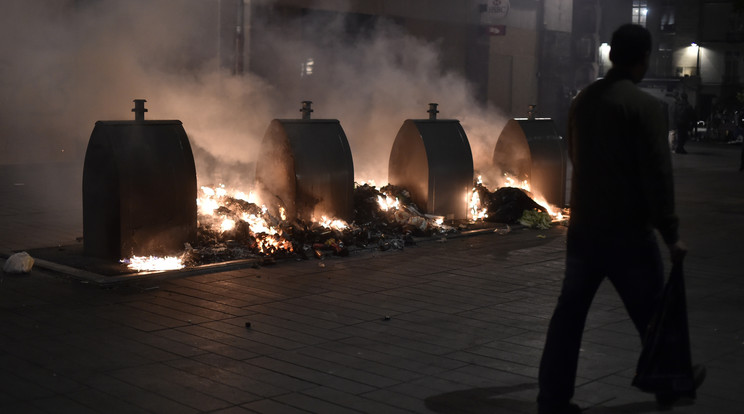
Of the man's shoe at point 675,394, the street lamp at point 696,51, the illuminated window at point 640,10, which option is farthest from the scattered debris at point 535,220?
the illuminated window at point 640,10

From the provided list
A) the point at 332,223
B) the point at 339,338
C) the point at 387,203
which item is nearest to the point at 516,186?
the point at 387,203

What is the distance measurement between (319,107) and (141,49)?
3312 millimetres

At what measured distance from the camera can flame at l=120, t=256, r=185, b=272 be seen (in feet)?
23.6

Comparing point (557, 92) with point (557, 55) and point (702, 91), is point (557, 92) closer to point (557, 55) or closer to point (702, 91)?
point (557, 55)

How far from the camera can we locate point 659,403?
4059 mm

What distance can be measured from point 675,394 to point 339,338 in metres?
2.08

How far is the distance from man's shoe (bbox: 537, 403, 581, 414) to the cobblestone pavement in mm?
187

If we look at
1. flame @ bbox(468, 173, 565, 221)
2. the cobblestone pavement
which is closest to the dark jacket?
the cobblestone pavement

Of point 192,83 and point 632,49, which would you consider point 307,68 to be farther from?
point 632,49

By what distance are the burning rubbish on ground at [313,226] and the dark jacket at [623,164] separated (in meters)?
4.25

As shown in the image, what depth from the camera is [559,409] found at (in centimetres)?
393

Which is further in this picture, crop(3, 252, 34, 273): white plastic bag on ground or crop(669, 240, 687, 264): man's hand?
crop(3, 252, 34, 273): white plastic bag on ground

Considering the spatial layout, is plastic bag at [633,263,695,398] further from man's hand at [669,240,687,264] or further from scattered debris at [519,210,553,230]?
scattered debris at [519,210,553,230]

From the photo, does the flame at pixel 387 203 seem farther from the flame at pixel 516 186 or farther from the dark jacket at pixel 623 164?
the dark jacket at pixel 623 164
